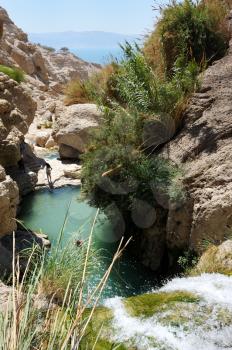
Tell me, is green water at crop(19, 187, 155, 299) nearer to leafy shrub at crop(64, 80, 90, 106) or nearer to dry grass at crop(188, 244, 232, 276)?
dry grass at crop(188, 244, 232, 276)

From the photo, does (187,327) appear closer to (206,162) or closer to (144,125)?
(206,162)

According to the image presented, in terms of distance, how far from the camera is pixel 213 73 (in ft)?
32.5

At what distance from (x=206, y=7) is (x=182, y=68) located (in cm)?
312

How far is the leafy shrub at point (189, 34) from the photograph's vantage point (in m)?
11.2

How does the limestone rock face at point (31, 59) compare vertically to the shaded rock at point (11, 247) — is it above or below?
above

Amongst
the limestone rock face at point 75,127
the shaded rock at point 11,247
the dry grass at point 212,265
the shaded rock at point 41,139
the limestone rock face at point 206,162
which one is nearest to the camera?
the dry grass at point 212,265

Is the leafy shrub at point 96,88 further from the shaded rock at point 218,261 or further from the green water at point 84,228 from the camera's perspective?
the shaded rock at point 218,261

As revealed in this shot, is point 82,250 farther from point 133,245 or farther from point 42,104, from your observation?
point 42,104

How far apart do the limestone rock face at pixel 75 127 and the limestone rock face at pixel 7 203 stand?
7.48m

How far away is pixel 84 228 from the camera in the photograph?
1005cm

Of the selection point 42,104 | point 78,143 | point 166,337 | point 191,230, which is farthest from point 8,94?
point 42,104

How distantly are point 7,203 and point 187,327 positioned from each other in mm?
4618

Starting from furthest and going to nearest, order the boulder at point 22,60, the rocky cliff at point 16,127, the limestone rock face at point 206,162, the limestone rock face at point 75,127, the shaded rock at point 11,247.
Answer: the boulder at point 22,60 < the limestone rock face at point 75,127 < the rocky cliff at point 16,127 < the limestone rock face at point 206,162 < the shaded rock at point 11,247

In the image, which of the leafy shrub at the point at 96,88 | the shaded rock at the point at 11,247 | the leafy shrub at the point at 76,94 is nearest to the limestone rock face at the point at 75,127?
the leafy shrub at the point at 96,88
